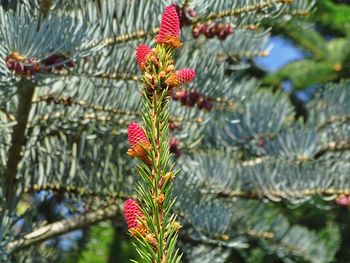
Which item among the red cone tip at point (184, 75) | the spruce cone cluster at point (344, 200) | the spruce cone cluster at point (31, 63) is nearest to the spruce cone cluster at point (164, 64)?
the red cone tip at point (184, 75)

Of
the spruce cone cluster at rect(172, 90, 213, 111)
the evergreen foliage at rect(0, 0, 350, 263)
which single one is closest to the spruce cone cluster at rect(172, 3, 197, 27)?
the evergreen foliage at rect(0, 0, 350, 263)

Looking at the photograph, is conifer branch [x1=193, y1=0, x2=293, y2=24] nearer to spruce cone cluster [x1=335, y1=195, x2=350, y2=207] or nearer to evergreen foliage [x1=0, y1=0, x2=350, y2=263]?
evergreen foliage [x1=0, y1=0, x2=350, y2=263]

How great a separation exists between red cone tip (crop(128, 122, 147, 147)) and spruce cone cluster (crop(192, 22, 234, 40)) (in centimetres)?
51

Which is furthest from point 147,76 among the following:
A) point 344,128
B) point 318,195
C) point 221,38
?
point 344,128

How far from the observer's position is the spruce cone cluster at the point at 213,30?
1014mm

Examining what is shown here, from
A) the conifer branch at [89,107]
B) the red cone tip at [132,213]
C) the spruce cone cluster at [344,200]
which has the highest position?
the red cone tip at [132,213]

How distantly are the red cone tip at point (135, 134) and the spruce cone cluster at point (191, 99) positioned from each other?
1.79ft

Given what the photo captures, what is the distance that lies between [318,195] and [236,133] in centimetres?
18

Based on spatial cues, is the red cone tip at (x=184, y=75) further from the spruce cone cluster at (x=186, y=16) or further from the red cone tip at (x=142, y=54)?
the spruce cone cluster at (x=186, y=16)

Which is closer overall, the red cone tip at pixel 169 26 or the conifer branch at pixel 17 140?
the red cone tip at pixel 169 26

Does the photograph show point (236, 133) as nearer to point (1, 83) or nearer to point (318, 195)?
point (318, 195)

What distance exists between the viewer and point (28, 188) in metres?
1.08

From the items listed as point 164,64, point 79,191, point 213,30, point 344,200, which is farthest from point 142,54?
point 344,200

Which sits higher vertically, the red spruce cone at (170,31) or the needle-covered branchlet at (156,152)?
the red spruce cone at (170,31)
